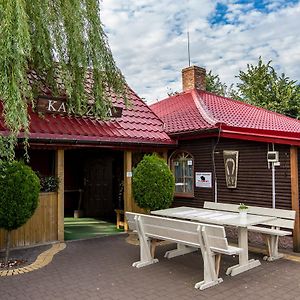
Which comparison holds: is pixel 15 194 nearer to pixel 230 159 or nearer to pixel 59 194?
pixel 59 194

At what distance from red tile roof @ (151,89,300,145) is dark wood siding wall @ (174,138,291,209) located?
0.46 meters

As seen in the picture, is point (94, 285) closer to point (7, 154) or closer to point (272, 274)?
point (7, 154)

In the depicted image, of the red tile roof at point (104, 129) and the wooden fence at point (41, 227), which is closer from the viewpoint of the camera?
the wooden fence at point (41, 227)

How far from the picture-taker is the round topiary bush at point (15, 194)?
583 cm

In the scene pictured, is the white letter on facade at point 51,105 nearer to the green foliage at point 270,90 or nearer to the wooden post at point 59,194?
the wooden post at point 59,194

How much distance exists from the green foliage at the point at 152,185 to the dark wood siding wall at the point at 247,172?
4.94 ft

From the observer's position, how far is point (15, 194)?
231 inches

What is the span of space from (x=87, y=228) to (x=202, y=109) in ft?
16.4

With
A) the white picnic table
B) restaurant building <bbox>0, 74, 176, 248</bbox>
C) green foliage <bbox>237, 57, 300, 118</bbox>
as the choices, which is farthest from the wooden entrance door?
green foliage <bbox>237, 57, 300, 118</bbox>

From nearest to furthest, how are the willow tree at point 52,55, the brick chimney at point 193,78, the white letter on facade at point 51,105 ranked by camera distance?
1. the willow tree at point 52,55
2. the white letter on facade at point 51,105
3. the brick chimney at point 193,78

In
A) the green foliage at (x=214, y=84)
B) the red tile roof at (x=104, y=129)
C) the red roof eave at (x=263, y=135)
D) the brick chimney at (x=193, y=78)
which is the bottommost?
the red roof eave at (x=263, y=135)

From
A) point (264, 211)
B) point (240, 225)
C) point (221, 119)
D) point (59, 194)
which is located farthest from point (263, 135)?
point (59, 194)

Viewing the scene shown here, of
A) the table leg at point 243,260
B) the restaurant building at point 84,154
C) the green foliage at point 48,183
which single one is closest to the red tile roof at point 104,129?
the restaurant building at point 84,154

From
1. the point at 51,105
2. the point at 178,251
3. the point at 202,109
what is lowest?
the point at 178,251
